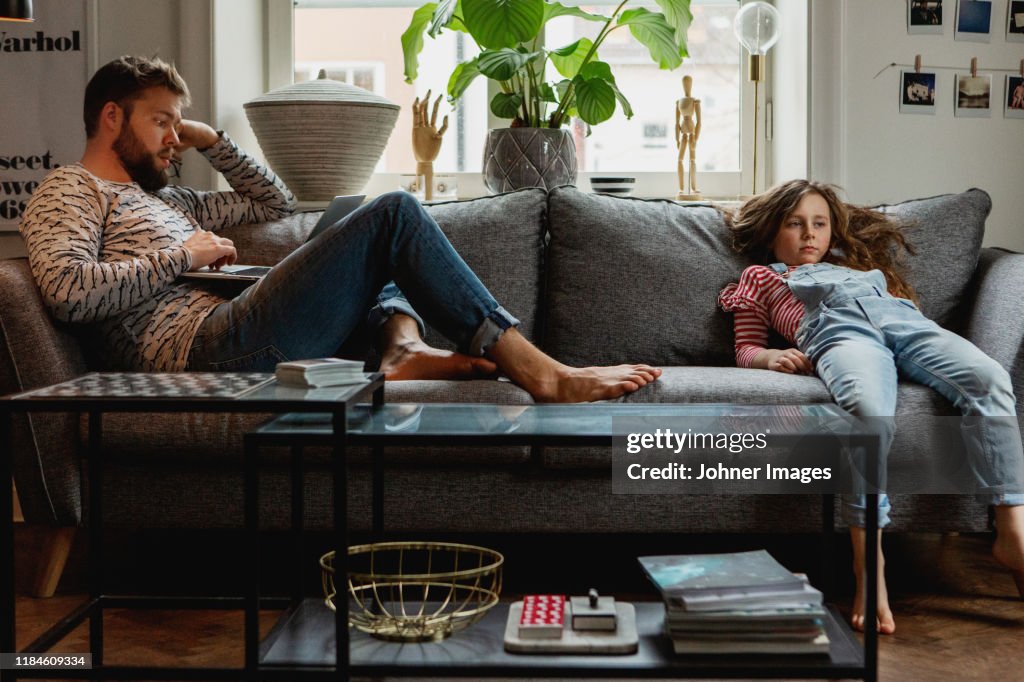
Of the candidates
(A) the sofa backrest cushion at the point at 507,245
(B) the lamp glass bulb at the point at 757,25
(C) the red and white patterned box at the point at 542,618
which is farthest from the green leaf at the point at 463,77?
(C) the red and white patterned box at the point at 542,618

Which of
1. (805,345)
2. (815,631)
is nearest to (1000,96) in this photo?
(805,345)

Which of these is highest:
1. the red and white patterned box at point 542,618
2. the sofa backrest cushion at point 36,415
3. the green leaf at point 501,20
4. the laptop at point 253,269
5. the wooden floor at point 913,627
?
the green leaf at point 501,20

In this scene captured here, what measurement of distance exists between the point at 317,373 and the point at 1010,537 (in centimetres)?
131

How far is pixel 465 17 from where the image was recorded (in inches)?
108

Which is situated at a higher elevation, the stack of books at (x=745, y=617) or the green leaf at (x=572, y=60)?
the green leaf at (x=572, y=60)

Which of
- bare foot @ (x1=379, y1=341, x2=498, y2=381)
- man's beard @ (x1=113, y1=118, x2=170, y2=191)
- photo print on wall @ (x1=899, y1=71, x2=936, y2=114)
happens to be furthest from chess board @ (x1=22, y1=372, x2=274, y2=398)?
photo print on wall @ (x1=899, y1=71, x2=936, y2=114)

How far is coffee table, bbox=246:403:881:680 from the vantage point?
128cm

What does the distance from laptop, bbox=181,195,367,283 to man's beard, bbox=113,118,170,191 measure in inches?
10.9

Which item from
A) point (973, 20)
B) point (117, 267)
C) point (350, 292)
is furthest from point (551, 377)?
point (973, 20)

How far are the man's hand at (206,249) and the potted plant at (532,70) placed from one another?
0.92m

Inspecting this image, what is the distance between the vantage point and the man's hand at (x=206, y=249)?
85.4 inches

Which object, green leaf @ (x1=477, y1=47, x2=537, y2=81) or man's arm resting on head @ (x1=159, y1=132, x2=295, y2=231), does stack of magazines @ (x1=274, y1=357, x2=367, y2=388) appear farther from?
green leaf @ (x1=477, y1=47, x2=537, y2=81)

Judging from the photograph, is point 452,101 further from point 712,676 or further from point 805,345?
point 712,676

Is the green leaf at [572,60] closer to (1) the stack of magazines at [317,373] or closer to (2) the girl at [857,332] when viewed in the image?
(2) the girl at [857,332]
